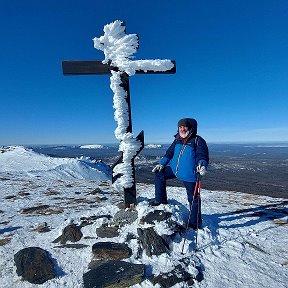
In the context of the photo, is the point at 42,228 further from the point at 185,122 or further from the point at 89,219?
the point at 185,122

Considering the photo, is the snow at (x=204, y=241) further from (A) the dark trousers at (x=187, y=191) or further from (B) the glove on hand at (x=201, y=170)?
(B) the glove on hand at (x=201, y=170)

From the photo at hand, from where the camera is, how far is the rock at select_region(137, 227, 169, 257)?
202 inches

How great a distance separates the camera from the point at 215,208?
8.82m

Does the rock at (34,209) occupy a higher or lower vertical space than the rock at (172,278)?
higher

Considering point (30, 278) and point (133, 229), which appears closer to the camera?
point (30, 278)

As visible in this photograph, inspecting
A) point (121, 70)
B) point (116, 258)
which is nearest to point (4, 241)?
point (116, 258)

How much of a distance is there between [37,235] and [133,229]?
84.5 inches

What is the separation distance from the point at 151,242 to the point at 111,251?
0.74 m

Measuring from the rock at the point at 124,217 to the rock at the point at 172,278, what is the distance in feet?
5.41

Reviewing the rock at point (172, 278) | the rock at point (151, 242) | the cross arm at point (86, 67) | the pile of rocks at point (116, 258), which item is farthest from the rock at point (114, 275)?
the cross arm at point (86, 67)

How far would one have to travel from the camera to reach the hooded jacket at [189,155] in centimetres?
579

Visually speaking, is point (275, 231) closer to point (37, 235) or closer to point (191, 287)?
point (191, 287)

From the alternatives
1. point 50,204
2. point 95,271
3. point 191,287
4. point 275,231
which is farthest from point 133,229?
point 50,204

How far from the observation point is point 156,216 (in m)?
5.77
